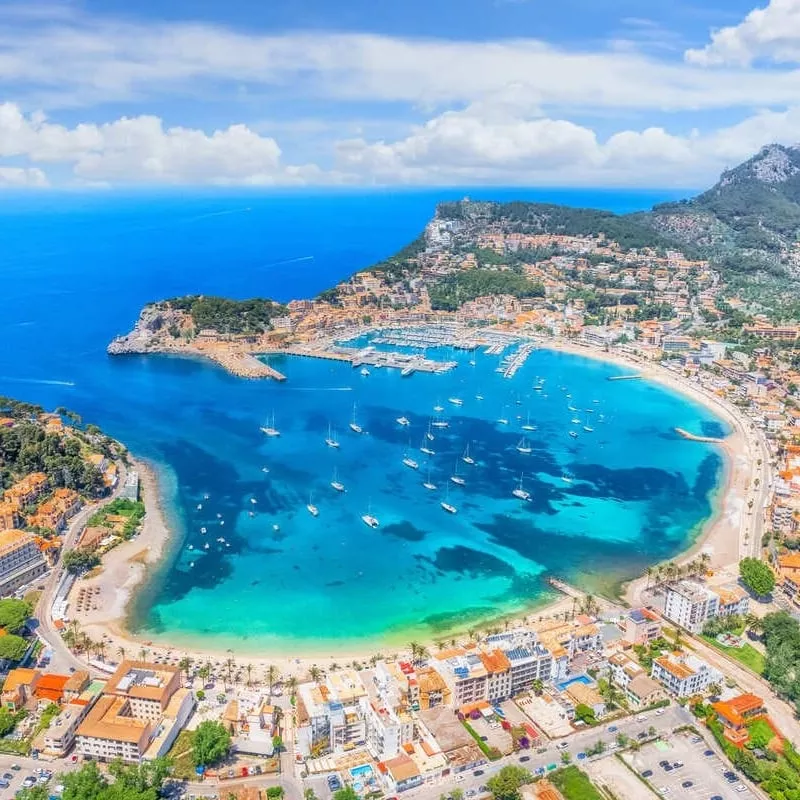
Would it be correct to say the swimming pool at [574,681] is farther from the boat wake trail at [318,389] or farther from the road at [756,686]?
the boat wake trail at [318,389]

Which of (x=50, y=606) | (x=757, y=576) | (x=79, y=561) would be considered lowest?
(x=50, y=606)

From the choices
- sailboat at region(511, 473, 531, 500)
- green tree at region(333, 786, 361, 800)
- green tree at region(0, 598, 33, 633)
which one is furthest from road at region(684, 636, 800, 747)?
green tree at region(0, 598, 33, 633)

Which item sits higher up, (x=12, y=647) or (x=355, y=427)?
(x=355, y=427)

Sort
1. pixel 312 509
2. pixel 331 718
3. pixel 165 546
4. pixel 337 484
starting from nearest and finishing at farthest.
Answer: pixel 331 718, pixel 165 546, pixel 312 509, pixel 337 484

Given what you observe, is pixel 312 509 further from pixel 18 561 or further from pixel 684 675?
pixel 684 675

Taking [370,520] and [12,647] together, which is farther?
[370,520]

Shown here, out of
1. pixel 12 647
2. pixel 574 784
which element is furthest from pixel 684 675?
pixel 12 647

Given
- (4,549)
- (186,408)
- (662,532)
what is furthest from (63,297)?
(662,532)

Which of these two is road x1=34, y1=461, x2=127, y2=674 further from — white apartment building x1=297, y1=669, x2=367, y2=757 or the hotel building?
white apartment building x1=297, y1=669, x2=367, y2=757
